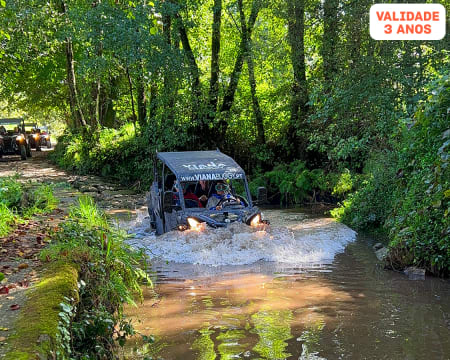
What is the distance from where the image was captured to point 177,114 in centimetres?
2261

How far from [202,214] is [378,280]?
401 centimetres

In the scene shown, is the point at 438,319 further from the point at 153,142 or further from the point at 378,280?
the point at 153,142

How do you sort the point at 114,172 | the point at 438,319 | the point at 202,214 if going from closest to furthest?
the point at 438,319, the point at 202,214, the point at 114,172

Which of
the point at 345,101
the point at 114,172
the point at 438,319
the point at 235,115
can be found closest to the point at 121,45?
the point at 235,115

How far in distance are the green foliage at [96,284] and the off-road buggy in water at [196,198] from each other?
3494 mm

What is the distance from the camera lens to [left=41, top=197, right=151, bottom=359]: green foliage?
473 centimetres

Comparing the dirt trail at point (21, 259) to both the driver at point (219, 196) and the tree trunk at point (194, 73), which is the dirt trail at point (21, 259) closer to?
the driver at point (219, 196)

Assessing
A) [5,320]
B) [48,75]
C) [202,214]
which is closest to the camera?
[5,320]

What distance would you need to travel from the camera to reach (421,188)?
1030cm

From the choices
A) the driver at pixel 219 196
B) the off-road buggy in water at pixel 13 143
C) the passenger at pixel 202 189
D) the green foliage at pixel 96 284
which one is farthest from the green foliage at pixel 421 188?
the off-road buggy in water at pixel 13 143

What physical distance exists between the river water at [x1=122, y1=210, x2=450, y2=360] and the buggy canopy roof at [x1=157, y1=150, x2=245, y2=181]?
1332 mm

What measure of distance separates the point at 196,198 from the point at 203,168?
2.22 feet

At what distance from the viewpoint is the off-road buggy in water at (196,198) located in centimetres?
1150

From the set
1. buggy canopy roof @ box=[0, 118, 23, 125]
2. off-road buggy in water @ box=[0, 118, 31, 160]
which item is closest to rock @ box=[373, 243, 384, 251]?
off-road buggy in water @ box=[0, 118, 31, 160]
